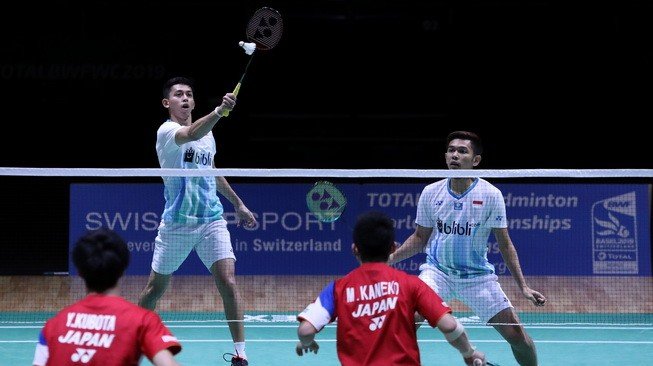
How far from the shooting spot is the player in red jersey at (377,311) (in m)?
3.68

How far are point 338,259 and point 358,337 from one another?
21.3 ft

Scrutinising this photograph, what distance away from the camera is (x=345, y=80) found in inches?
587

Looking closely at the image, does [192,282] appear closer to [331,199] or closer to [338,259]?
[338,259]

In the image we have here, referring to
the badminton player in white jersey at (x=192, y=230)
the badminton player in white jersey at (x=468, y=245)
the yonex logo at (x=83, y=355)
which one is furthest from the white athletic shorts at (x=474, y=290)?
the yonex logo at (x=83, y=355)

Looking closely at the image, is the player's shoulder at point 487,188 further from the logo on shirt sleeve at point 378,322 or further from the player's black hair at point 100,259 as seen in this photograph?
the player's black hair at point 100,259

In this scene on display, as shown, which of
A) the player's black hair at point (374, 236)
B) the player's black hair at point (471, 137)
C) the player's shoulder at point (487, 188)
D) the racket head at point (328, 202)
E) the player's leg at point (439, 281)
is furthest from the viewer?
the racket head at point (328, 202)

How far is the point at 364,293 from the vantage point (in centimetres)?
374

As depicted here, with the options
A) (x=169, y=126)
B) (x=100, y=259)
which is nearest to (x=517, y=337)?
(x=169, y=126)

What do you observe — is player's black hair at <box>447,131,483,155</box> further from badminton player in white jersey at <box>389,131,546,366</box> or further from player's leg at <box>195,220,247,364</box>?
player's leg at <box>195,220,247,364</box>

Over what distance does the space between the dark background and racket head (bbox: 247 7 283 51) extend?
7.11 meters

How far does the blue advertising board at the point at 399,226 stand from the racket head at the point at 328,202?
2771 mm

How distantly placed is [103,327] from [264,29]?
4003 millimetres

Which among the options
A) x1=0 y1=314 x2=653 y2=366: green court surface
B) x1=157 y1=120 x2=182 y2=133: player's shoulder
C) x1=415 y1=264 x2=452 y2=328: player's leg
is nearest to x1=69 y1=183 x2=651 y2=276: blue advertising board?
x1=0 y1=314 x2=653 y2=366: green court surface

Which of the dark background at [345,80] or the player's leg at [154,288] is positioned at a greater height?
the dark background at [345,80]
